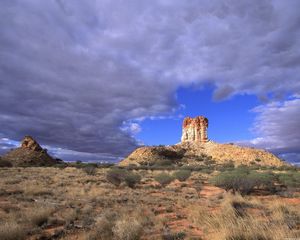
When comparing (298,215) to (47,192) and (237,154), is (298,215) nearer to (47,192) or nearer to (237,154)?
(47,192)

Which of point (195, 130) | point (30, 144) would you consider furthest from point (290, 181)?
point (195, 130)

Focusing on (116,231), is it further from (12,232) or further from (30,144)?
(30,144)

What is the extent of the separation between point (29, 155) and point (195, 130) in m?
75.8

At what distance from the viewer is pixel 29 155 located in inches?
2579

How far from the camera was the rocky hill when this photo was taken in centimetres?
6303

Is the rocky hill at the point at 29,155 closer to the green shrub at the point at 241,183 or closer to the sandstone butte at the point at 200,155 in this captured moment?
the sandstone butte at the point at 200,155

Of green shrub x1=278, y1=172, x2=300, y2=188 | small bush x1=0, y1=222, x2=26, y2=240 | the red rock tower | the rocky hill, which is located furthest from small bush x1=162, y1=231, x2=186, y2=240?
the red rock tower

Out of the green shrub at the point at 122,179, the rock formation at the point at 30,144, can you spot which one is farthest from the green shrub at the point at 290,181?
the rock formation at the point at 30,144

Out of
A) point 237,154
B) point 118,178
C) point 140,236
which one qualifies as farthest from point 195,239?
point 237,154

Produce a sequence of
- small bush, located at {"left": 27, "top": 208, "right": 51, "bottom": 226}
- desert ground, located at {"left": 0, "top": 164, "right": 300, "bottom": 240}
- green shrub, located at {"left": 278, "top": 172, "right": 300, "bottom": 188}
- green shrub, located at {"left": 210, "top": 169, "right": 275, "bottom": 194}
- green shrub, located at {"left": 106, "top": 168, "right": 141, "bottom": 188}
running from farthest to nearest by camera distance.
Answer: green shrub, located at {"left": 278, "top": 172, "right": 300, "bottom": 188} < green shrub, located at {"left": 106, "top": 168, "right": 141, "bottom": 188} < green shrub, located at {"left": 210, "top": 169, "right": 275, "bottom": 194} < small bush, located at {"left": 27, "top": 208, "right": 51, "bottom": 226} < desert ground, located at {"left": 0, "top": 164, "right": 300, "bottom": 240}

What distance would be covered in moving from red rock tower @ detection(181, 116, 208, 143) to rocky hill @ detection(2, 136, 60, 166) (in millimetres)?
67627

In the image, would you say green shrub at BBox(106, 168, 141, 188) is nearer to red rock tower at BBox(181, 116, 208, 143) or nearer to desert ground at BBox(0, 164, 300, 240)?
desert ground at BBox(0, 164, 300, 240)

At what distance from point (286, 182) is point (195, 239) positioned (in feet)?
74.7

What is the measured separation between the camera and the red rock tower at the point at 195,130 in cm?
12750
